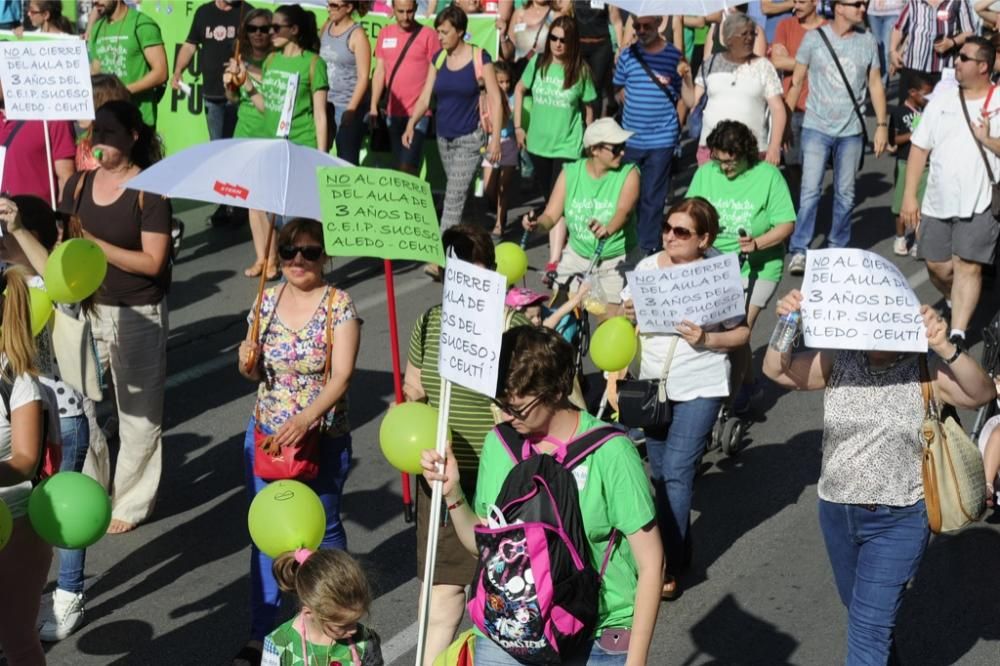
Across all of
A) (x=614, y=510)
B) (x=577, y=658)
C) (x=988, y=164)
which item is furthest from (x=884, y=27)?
(x=577, y=658)

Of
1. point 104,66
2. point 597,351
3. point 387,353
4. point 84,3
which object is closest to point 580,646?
point 597,351

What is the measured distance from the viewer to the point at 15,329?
16.2 feet

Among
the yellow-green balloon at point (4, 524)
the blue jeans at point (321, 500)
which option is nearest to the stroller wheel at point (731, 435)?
the blue jeans at point (321, 500)

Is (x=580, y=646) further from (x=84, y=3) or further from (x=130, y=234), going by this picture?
(x=84, y=3)

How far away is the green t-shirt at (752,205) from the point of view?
7.91 metres

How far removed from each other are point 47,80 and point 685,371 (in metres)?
3.91

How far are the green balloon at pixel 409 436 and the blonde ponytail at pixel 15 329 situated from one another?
47.8 inches

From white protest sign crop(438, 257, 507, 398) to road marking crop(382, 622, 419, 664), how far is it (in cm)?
197

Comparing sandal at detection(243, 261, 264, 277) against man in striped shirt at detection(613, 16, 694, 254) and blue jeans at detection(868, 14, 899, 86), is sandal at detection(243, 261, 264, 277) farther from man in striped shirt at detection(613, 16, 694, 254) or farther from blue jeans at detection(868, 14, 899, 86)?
blue jeans at detection(868, 14, 899, 86)

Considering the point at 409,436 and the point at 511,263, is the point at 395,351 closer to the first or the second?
the point at 409,436

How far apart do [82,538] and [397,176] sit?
64.0 inches

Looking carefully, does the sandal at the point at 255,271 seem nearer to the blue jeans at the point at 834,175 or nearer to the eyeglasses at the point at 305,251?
the blue jeans at the point at 834,175

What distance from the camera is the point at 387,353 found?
9.94 metres

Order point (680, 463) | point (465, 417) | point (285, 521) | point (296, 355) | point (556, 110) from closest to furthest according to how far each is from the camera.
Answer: point (285, 521) → point (465, 417) → point (296, 355) → point (680, 463) → point (556, 110)
